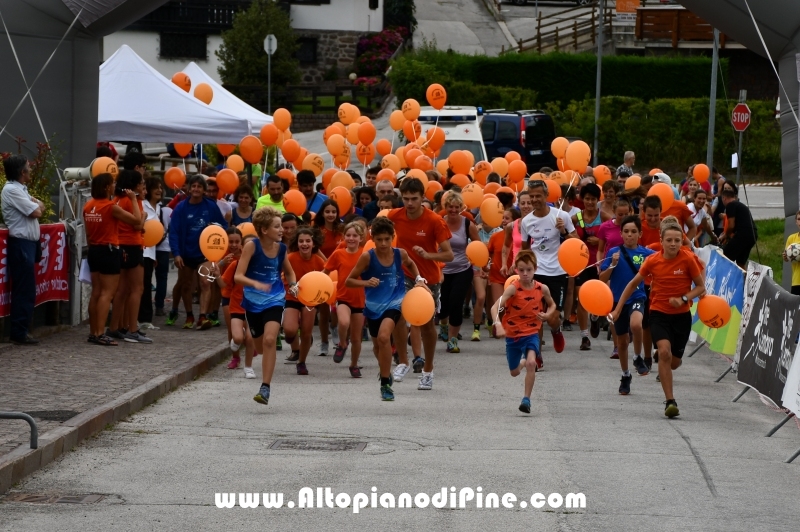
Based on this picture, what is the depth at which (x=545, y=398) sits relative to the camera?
1199 centimetres

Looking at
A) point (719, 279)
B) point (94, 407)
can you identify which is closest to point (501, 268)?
point (719, 279)

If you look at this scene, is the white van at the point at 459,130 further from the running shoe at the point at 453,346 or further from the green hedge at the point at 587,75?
the green hedge at the point at 587,75

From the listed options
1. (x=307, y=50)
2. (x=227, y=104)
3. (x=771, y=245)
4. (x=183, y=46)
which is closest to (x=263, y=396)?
(x=227, y=104)

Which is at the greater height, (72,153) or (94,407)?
(72,153)

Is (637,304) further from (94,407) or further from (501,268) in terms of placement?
(94,407)

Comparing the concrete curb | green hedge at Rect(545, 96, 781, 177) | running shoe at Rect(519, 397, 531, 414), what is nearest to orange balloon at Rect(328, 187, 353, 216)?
the concrete curb

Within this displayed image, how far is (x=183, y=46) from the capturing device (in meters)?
51.4

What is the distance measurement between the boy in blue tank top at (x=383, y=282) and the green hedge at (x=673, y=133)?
31.9 metres

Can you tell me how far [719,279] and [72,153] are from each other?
8.02 metres

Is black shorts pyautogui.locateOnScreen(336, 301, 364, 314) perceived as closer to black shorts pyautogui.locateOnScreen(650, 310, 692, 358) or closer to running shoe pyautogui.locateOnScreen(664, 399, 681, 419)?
black shorts pyautogui.locateOnScreen(650, 310, 692, 358)

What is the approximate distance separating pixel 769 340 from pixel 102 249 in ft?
23.3

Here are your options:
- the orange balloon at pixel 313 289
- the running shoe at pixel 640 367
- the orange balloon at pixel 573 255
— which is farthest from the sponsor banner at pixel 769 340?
the orange balloon at pixel 313 289

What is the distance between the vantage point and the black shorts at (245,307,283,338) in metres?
11.4

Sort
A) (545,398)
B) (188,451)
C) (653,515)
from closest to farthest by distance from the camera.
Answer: (653,515)
(188,451)
(545,398)
